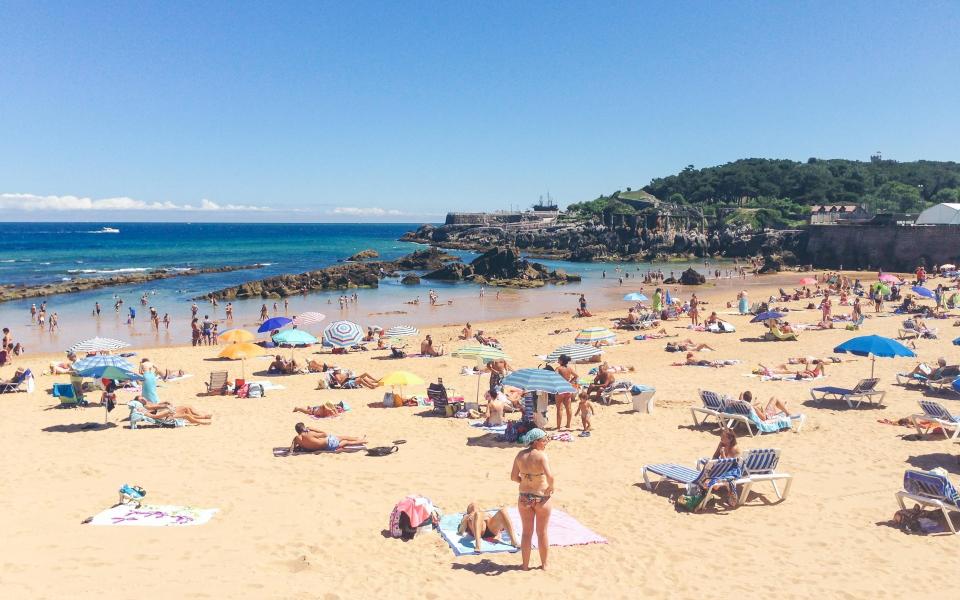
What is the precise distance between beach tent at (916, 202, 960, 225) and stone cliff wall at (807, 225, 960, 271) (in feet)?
22.0

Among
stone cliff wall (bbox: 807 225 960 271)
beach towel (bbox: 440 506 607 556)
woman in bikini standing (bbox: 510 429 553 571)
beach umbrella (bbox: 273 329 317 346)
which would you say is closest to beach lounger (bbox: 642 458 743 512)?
beach towel (bbox: 440 506 607 556)

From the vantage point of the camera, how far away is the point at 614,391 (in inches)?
516

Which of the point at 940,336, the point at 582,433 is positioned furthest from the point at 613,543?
the point at 940,336

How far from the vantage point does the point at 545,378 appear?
10.6 meters

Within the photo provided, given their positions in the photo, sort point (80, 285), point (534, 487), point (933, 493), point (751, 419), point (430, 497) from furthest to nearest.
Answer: point (80, 285), point (751, 419), point (430, 497), point (933, 493), point (534, 487)

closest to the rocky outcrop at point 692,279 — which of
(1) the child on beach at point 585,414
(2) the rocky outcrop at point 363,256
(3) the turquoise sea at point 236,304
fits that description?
(3) the turquoise sea at point 236,304

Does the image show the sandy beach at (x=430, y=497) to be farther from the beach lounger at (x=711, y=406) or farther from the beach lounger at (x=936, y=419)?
the beach lounger at (x=711, y=406)

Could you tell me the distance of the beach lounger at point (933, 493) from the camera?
23.2 feet

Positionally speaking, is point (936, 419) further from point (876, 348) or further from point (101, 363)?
point (101, 363)

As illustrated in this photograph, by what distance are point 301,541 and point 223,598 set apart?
4.65 feet

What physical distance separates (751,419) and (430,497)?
5719 millimetres

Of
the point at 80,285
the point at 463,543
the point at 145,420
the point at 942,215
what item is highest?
the point at 942,215

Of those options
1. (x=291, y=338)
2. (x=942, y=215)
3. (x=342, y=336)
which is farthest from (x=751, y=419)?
(x=942, y=215)

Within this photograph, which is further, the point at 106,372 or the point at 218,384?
the point at 218,384
